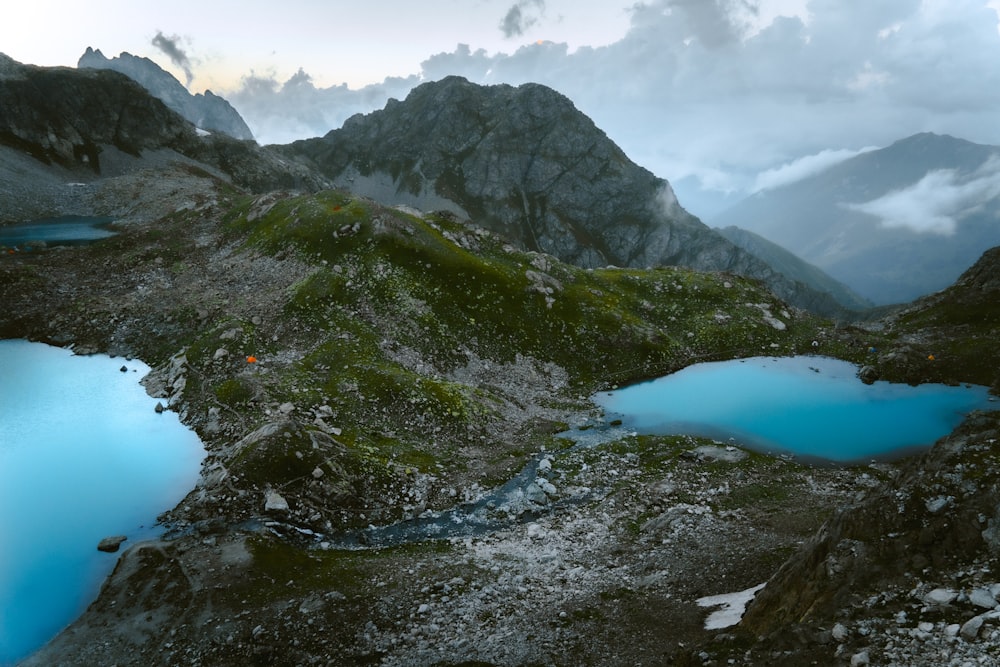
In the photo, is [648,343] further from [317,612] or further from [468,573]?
[317,612]

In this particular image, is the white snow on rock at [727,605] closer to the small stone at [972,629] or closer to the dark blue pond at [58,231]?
the small stone at [972,629]

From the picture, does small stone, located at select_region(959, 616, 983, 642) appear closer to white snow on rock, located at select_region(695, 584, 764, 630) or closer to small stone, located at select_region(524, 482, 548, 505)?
white snow on rock, located at select_region(695, 584, 764, 630)

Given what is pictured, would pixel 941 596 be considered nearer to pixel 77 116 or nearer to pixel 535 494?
pixel 535 494

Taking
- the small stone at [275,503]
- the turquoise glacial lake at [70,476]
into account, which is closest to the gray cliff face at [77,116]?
the turquoise glacial lake at [70,476]

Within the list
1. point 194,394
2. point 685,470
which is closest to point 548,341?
point 685,470

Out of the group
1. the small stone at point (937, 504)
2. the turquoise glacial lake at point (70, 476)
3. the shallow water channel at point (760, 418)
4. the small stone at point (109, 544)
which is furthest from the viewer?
the shallow water channel at point (760, 418)

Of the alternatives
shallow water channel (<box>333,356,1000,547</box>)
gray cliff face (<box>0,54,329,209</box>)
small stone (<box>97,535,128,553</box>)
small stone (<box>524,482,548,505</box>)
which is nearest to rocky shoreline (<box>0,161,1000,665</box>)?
small stone (<box>524,482,548,505</box>)

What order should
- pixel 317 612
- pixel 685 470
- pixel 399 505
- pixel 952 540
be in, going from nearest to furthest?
1. pixel 952 540
2. pixel 317 612
3. pixel 399 505
4. pixel 685 470
